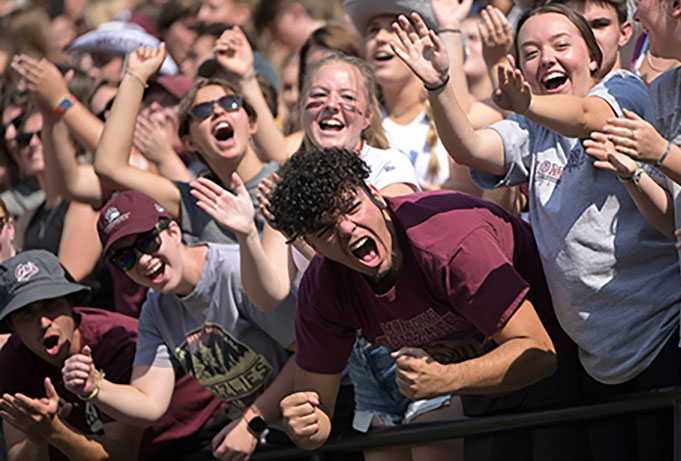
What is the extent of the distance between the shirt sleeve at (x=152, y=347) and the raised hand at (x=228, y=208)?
Result: 2.22ft

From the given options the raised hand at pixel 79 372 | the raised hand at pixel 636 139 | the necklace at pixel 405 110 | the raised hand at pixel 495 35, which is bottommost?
the raised hand at pixel 79 372

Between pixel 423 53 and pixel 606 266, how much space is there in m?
0.85

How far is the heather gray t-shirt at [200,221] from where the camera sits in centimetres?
449

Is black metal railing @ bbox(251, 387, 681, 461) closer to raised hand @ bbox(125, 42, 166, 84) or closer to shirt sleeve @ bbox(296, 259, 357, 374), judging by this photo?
shirt sleeve @ bbox(296, 259, 357, 374)

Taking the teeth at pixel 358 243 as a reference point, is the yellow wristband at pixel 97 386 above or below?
below

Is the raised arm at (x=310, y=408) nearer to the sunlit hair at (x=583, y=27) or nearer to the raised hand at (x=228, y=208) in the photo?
the raised hand at (x=228, y=208)

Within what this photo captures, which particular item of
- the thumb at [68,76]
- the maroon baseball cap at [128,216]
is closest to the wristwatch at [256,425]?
the maroon baseball cap at [128,216]

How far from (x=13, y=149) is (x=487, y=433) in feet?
12.0

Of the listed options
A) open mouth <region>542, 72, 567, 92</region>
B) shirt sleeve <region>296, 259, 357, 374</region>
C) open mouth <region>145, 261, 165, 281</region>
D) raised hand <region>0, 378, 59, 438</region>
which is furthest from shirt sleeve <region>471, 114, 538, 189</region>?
raised hand <region>0, 378, 59, 438</region>

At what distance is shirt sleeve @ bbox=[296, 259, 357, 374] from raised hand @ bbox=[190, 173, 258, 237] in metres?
0.34

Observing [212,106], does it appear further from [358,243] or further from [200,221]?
[358,243]

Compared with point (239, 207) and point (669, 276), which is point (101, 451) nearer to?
point (239, 207)

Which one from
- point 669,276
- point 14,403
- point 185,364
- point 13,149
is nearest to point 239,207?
point 185,364

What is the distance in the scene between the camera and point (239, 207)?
3.79 metres
